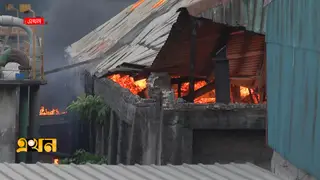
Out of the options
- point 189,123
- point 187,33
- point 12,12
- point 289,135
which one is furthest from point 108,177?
point 12,12

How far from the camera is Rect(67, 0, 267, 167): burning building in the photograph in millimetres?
17453

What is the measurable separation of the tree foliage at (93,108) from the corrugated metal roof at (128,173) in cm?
1847

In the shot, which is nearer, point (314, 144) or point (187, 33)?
point (314, 144)

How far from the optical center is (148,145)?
19234 mm

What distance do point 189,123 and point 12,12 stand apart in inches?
1968

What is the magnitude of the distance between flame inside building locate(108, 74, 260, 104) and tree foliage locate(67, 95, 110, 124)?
2.41 meters

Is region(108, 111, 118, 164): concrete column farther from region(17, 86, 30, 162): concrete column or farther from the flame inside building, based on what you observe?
region(17, 86, 30, 162): concrete column

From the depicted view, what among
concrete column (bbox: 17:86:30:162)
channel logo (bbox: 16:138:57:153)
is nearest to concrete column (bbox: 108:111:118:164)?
channel logo (bbox: 16:138:57:153)

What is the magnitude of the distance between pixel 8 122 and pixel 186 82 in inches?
345

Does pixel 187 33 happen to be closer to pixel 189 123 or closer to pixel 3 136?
pixel 189 123

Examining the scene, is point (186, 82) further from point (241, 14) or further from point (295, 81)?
point (295, 81)

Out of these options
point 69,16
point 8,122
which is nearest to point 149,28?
point 8,122

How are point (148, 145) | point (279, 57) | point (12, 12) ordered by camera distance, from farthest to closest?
point (12, 12)
point (148, 145)
point (279, 57)

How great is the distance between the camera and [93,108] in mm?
29594
